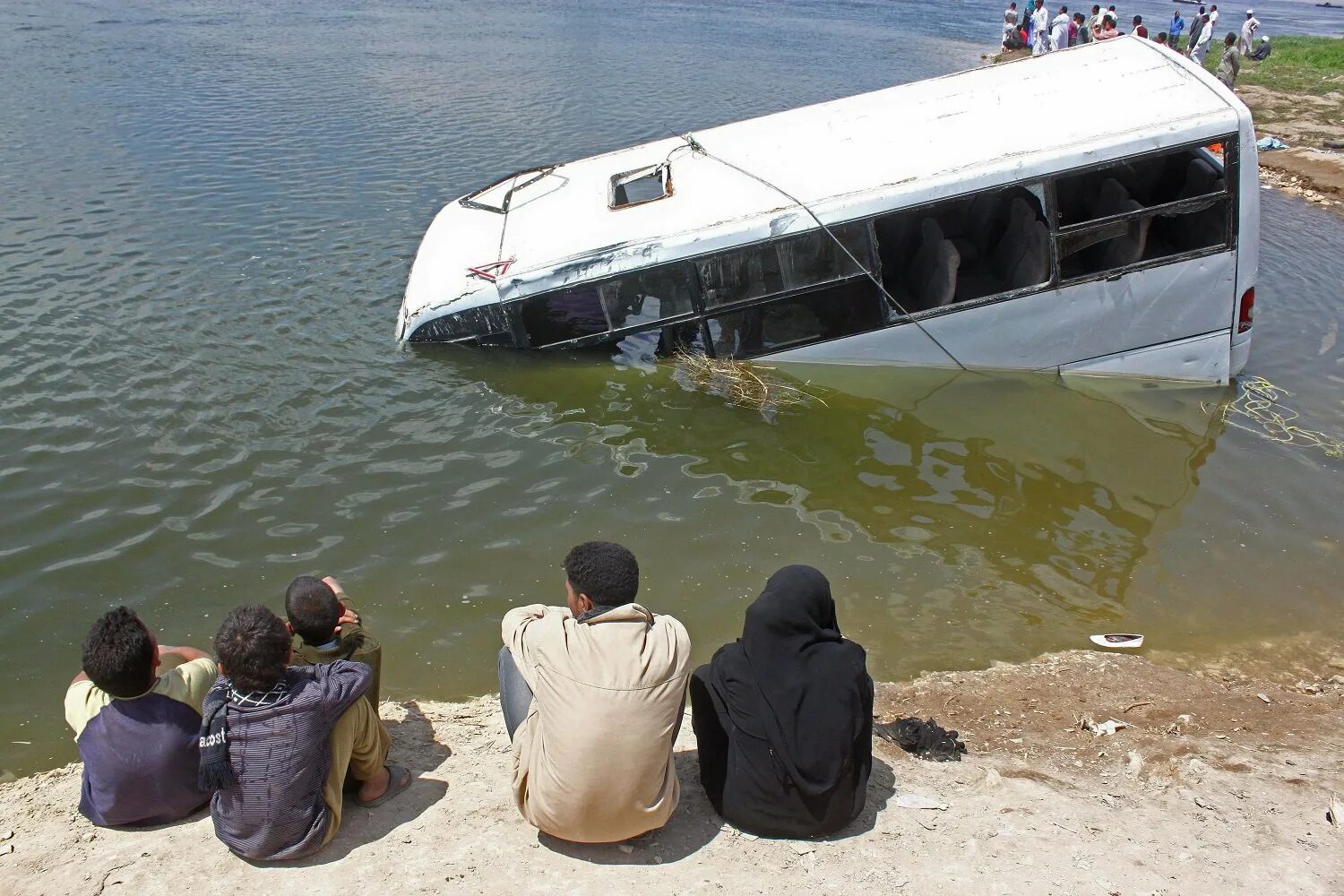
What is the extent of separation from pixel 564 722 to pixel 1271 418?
8157mm

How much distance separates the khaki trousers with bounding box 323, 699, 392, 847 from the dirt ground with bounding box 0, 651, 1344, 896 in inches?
8.5

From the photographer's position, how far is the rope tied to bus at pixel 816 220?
8609 millimetres

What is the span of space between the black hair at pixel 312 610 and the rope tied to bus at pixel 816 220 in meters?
5.32

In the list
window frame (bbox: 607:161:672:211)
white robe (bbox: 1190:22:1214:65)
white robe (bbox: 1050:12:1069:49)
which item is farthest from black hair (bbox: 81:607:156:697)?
white robe (bbox: 1050:12:1069:49)

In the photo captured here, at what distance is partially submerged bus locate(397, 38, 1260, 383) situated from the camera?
28.1 ft

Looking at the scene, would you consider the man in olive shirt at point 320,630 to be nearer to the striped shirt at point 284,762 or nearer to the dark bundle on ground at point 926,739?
the striped shirt at point 284,762

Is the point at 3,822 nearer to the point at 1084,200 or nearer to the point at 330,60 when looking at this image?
the point at 1084,200

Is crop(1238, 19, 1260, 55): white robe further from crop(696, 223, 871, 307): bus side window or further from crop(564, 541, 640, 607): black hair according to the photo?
crop(564, 541, 640, 607): black hair

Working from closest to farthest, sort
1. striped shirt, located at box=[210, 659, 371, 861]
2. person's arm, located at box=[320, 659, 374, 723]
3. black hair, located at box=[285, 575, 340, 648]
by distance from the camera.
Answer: striped shirt, located at box=[210, 659, 371, 861] → person's arm, located at box=[320, 659, 374, 723] → black hair, located at box=[285, 575, 340, 648]

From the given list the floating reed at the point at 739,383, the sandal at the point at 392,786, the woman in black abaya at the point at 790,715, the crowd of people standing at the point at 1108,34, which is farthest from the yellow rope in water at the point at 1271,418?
the crowd of people standing at the point at 1108,34

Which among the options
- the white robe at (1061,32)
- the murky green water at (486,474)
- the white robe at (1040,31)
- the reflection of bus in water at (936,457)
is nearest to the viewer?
the murky green water at (486,474)

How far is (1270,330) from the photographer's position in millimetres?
11438

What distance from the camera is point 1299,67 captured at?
2988 cm

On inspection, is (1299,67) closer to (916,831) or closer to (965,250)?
(965,250)
